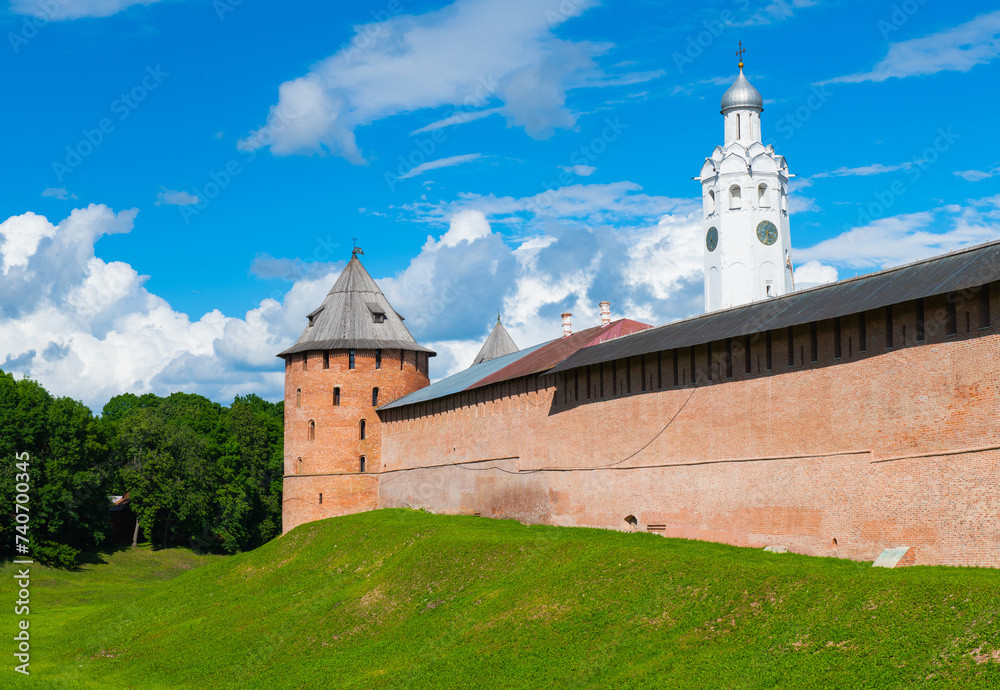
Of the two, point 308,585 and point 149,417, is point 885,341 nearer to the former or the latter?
point 308,585

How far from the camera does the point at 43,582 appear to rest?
3888 centimetres

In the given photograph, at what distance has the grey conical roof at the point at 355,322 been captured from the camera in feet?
125

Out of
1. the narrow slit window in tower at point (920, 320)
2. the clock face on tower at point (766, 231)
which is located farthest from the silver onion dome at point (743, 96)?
the narrow slit window in tower at point (920, 320)

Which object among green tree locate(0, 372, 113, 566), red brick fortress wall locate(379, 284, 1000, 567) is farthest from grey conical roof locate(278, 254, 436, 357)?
green tree locate(0, 372, 113, 566)

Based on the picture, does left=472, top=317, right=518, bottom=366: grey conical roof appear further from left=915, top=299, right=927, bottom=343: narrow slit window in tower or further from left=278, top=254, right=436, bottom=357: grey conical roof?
left=915, top=299, right=927, bottom=343: narrow slit window in tower

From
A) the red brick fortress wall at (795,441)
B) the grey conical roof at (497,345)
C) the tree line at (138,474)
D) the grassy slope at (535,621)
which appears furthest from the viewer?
the grey conical roof at (497,345)

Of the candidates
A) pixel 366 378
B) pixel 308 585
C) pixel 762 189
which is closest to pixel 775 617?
pixel 308 585

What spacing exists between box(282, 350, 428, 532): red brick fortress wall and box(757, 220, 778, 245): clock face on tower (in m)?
21.3

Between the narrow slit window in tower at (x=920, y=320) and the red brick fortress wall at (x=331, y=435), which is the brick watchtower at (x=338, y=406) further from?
the narrow slit window in tower at (x=920, y=320)

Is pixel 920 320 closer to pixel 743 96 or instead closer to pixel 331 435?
pixel 331 435

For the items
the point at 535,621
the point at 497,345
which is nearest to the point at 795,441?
the point at 535,621

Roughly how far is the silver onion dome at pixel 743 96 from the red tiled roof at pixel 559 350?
73.1ft

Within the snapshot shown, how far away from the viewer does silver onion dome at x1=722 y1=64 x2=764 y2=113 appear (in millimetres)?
48969

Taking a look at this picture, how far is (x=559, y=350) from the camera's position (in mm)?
30000
